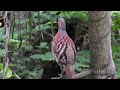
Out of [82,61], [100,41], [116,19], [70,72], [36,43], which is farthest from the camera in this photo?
[36,43]

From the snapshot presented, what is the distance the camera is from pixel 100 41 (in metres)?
1.50

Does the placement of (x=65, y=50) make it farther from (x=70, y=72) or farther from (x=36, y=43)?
(x=36, y=43)

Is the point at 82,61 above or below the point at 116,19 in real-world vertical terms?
below

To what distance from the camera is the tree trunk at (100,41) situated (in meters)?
1.49

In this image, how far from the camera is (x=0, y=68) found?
136cm

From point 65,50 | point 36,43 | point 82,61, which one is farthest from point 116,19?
point 36,43

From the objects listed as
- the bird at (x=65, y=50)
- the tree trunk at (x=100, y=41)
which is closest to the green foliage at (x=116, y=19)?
Result: the tree trunk at (x=100, y=41)

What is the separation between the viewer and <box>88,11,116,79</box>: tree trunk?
4.88 feet

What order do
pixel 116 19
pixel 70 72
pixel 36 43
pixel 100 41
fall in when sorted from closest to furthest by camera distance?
1. pixel 70 72
2. pixel 100 41
3. pixel 116 19
4. pixel 36 43

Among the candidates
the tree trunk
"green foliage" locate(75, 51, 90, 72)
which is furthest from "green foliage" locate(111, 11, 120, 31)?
the tree trunk

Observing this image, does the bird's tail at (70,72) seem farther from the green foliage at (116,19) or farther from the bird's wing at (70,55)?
the green foliage at (116,19)
